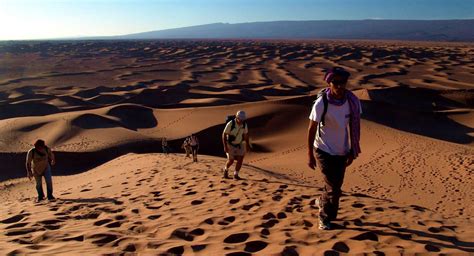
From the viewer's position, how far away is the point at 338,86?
14.3 feet

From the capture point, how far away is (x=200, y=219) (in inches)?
217

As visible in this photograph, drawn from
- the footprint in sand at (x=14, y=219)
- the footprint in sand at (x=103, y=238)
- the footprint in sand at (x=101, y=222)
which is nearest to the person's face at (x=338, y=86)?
the footprint in sand at (x=103, y=238)

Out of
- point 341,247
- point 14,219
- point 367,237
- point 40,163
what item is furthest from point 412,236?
point 40,163

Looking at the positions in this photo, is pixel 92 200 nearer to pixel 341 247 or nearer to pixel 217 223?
pixel 217 223

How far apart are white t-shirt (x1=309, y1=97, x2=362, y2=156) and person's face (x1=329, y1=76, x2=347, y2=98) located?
0.38 feet

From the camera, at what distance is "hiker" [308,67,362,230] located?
4.41 meters

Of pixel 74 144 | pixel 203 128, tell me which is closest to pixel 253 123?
pixel 203 128

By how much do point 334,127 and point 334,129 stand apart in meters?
0.02

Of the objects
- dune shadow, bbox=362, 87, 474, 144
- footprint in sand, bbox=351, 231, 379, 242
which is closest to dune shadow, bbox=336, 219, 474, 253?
footprint in sand, bbox=351, 231, 379, 242

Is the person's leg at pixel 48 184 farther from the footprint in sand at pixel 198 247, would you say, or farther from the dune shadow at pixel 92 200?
the footprint in sand at pixel 198 247

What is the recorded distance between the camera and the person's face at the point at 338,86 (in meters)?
4.35

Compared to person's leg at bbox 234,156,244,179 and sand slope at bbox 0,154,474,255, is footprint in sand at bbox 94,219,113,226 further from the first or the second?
person's leg at bbox 234,156,244,179

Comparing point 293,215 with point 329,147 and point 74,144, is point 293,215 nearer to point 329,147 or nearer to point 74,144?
point 329,147

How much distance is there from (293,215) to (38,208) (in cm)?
377
